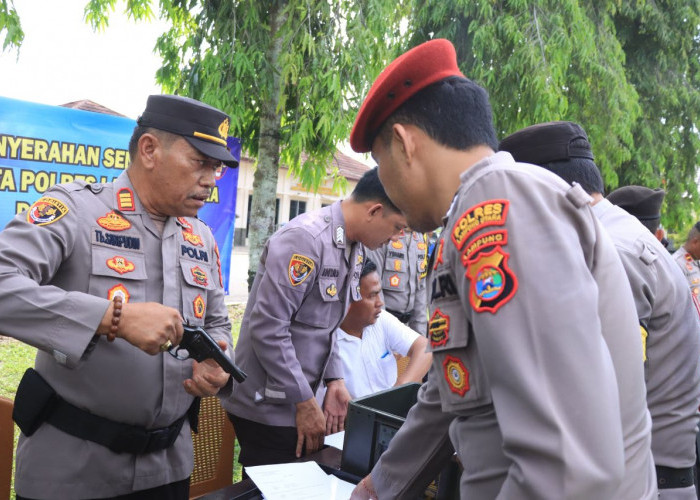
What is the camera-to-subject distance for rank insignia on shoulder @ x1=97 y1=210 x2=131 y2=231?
1.87 m

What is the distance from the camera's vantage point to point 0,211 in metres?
4.77

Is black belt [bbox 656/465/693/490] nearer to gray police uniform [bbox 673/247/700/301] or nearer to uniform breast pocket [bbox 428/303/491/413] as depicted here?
uniform breast pocket [bbox 428/303/491/413]

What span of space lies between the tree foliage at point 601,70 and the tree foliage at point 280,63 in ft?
8.59

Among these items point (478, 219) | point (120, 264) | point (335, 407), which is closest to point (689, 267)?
point (335, 407)

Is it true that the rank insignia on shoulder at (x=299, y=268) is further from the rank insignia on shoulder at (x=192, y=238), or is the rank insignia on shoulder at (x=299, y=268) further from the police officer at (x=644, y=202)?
the police officer at (x=644, y=202)

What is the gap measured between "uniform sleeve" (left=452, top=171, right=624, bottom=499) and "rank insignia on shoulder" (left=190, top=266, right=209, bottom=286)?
143 cm

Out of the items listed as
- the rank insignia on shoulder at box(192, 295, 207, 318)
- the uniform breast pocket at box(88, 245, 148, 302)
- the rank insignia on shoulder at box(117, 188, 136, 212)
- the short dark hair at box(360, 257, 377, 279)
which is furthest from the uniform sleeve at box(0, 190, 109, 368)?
the short dark hair at box(360, 257, 377, 279)

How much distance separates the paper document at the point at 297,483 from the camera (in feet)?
5.58

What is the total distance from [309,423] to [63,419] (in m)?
0.99

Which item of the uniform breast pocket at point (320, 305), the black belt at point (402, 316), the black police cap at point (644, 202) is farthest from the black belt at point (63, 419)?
the black belt at point (402, 316)

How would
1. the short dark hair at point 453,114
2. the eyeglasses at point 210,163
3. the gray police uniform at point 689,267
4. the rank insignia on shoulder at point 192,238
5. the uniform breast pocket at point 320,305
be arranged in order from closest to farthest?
the short dark hair at point 453,114
the eyeglasses at point 210,163
the rank insignia on shoulder at point 192,238
the uniform breast pocket at point 320,305
the gray police uniform at point 689,267

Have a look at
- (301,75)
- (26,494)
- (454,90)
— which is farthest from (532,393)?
(301,75)

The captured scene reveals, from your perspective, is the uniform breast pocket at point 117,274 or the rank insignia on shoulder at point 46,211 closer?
the rank insignia on shoulder at point 46,211

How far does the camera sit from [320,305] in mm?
2559
